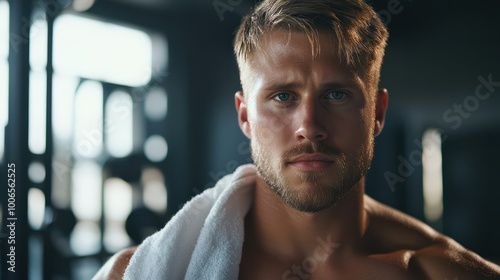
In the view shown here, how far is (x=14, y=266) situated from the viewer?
103 centimetres

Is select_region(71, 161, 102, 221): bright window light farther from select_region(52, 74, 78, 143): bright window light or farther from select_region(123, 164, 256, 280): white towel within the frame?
select_region(123, 164, 256, 280): white towel

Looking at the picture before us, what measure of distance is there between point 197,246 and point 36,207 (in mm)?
470

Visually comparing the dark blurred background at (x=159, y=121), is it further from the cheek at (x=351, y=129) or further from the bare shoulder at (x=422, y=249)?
the cheek at (x=351, y=129)

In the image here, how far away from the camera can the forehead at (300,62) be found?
0.82 meters

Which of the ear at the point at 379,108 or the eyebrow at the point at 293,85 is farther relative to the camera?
the ear at the point at 379,108

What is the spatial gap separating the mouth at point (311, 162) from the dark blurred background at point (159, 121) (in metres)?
0.49

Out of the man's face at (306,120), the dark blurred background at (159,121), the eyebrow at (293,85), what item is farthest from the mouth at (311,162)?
the dark blurred background at (159,121)

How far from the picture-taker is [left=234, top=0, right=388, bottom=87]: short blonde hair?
2.76ft

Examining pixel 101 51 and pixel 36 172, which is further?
pixel 101 51

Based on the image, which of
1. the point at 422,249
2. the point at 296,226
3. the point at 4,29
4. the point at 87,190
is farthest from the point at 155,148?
the point at 422,249

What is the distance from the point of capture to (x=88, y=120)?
125 cm

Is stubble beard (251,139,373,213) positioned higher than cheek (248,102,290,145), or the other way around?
cheek (248,102,290,145)

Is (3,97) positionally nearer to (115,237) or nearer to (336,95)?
(115,237)

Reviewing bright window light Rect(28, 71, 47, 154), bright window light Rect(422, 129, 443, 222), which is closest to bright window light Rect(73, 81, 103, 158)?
bright window light Rect(28, 71, 47, 154)
